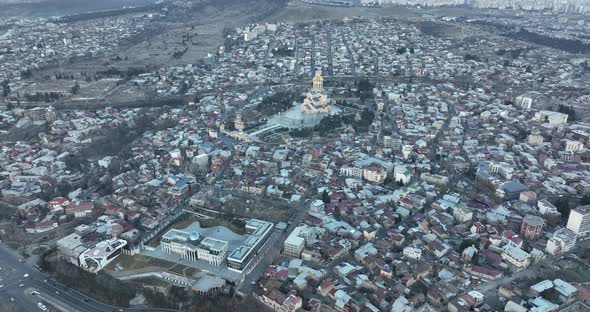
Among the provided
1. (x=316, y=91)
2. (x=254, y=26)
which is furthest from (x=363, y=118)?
(x=254, y=26)

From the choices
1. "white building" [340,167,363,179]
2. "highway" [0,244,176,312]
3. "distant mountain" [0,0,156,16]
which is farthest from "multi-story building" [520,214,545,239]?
"distant mountain" [0,0,156,16]

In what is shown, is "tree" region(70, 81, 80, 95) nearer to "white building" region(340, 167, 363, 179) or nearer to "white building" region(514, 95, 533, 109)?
"white building" region(340, 167, 363, 179)

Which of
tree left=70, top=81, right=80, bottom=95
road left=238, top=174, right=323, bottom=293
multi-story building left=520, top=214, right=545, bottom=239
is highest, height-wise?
tree left=70, top=81, right=80, bottom=95

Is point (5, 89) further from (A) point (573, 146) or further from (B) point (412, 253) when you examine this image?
(A) point (573, 146)

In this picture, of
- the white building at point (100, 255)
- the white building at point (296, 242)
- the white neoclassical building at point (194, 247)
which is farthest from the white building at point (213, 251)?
the white building at point (100, 255)

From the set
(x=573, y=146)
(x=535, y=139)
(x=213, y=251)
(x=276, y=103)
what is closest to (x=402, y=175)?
(x=535, y=139)

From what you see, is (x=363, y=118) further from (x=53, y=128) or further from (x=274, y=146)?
(x=53, y=128)
